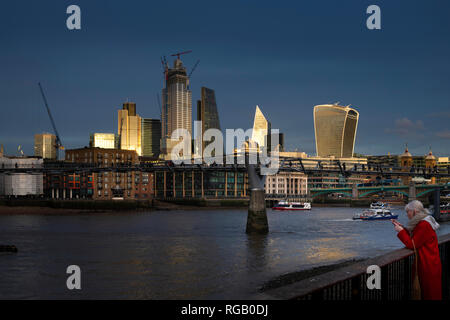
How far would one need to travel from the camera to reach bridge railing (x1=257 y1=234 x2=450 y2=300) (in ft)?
23.1

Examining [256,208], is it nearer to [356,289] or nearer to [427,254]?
[427,254]

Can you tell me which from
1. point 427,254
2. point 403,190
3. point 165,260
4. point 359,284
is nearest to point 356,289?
point 359,284

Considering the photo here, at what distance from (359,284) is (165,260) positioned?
32243 millimetres

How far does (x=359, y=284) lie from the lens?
26.6 ft

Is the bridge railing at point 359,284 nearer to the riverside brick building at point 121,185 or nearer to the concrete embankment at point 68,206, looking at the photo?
the concrete embankment at point 68,206

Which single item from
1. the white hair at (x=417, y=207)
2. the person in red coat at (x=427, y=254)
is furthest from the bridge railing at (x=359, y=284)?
the white hair at (x=417, y=207)

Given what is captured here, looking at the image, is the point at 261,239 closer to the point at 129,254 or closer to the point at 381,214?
the point at 129,254
